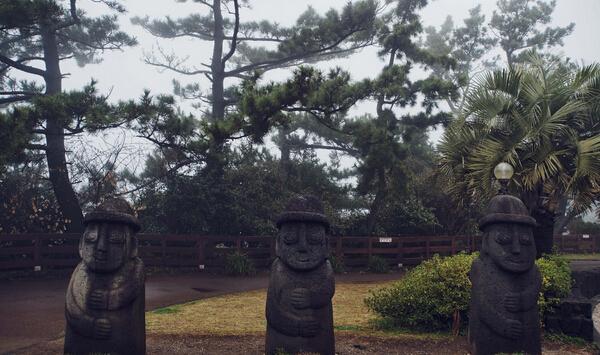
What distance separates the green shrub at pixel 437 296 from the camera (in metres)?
9.51

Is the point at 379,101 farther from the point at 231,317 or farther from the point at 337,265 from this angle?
the point at 231,317

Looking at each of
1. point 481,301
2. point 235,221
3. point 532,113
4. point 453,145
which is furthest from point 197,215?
point 481,301

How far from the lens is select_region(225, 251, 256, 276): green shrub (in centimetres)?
1784

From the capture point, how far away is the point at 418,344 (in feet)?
28.7

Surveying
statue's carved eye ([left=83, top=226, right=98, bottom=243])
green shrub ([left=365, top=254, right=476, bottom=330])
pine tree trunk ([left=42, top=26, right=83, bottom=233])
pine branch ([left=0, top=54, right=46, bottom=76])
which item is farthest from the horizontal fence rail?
statue's carved eye ([left=83, top=226, right=98, bottom=243])

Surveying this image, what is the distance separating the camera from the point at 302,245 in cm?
689

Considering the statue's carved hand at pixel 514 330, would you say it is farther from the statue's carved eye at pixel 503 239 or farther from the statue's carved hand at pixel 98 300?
the statue's carved hand at pixel 98 300

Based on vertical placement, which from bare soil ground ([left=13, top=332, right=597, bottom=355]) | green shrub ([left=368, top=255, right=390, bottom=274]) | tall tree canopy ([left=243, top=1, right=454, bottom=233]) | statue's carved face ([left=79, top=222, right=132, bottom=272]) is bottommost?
bare soil ground ([left=13, top=332, right=597, bottom=355])

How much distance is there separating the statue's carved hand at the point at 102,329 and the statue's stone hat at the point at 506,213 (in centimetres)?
523

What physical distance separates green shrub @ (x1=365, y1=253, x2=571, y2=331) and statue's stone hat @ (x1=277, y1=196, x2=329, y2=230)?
3446mm

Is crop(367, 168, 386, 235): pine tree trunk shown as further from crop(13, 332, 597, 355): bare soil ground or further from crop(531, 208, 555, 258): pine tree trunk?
crop(13, 332, 597, 355): bare soil ground

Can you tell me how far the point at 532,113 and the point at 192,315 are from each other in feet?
28.0

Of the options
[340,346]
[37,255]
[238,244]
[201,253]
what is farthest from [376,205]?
[340,346]

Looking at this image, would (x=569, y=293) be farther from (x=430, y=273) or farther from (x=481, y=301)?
(x=481, y=301)
